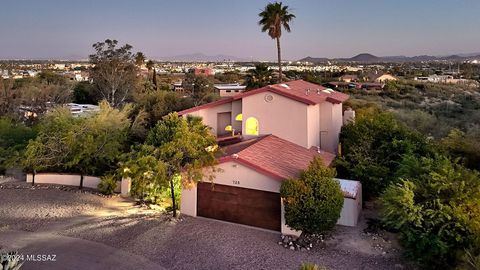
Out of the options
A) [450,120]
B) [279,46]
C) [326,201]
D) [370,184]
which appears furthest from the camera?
[279,46]

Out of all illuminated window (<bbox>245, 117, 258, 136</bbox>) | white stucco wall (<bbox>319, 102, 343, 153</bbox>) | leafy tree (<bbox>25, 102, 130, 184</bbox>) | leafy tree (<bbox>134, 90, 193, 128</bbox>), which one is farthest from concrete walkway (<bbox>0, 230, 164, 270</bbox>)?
leafy tree (<bbox>134, 90, 193, 128</bbox>)

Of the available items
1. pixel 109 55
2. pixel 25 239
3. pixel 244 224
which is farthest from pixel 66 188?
pixel 109 55

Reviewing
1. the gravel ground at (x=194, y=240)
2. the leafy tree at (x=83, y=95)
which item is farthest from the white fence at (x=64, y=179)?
the leafy tree at (x=83, y=95)

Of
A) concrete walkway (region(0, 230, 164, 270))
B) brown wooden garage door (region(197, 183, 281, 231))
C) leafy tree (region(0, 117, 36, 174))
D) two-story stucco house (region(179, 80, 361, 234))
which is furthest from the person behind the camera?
leafy tree (region(0, 117, 36, 174))

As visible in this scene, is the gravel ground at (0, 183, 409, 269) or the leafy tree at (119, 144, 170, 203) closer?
the gravel ground at (0, 183, 409, 269)

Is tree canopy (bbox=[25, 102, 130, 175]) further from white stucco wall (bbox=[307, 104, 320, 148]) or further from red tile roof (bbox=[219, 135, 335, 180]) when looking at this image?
white stucco wall (bbox=[307, 104, 320, 148])

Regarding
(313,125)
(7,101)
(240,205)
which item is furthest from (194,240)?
(7,101)

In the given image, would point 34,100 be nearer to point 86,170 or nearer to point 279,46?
point 86,170
